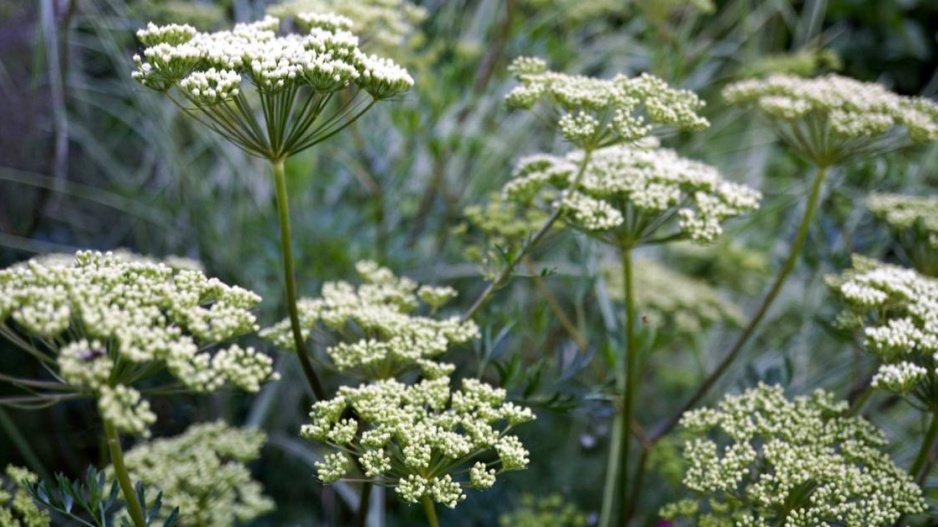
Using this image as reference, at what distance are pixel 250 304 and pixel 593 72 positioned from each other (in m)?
2.91

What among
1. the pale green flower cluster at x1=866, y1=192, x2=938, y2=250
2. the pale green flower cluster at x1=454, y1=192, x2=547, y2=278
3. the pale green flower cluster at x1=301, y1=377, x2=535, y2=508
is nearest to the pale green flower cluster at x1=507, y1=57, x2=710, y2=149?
the pale green flower cluster at x1=454, y1=192, x2=547, y2=278

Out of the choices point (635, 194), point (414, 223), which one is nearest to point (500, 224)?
point (635, 194)

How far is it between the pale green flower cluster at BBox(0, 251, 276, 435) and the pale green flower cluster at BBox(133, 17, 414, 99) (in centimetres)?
28

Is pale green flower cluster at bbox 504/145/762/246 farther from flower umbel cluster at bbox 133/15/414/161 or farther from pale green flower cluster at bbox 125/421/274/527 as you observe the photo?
pale green flower cluster at bbox 125/421/274/527

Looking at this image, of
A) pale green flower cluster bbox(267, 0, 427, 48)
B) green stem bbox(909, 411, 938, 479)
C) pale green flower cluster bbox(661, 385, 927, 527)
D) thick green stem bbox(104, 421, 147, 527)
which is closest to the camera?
thick green stem bbox(104, 421, 147, 527)

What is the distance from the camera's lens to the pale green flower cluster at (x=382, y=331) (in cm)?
136

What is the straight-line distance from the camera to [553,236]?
169cm

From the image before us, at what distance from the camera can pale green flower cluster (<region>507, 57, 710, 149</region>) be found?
1.43 metres

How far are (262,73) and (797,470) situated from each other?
1029 millimetres

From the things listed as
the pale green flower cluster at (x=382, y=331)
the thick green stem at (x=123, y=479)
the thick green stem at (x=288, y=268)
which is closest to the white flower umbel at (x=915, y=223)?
the pale green flower cluster at (x=382, y=331)

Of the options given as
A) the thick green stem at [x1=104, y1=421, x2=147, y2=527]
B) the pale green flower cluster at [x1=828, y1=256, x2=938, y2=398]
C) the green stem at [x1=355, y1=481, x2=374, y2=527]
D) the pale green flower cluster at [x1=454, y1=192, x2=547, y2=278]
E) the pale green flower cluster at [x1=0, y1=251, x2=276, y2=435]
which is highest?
the pale green flower cluster at [x1=454, y1=192, x2=547, y2=278]

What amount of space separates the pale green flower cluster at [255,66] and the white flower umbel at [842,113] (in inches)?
36.1

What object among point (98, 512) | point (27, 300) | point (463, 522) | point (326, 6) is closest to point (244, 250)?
point (326, 6)

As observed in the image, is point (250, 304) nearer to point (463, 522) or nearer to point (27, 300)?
point (27, 300)
